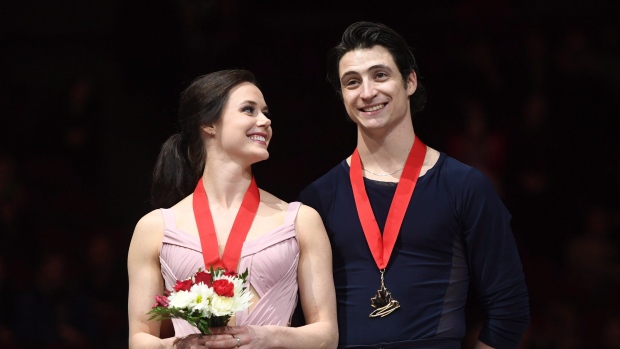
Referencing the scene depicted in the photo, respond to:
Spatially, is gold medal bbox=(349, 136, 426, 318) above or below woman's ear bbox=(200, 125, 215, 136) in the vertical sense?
below

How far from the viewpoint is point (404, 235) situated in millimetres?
4477

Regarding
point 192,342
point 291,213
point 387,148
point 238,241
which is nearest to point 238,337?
point 192,342

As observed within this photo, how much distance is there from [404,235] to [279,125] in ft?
13.6

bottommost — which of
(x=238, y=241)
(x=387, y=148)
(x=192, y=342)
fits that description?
(x=192, y=342)

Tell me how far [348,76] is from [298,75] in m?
4.33

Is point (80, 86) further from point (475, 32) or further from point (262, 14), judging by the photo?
point (475, 32)

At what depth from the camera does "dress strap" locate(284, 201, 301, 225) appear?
429cm

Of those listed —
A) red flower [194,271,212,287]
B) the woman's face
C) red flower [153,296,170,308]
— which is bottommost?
red flower [153,296,170,308]

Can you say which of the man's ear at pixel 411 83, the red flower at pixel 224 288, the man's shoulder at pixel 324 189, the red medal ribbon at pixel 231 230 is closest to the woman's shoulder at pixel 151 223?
the red medal ribbon at pixel 231 230

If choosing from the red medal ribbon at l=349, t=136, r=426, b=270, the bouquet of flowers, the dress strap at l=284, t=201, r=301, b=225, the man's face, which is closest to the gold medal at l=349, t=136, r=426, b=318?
the red medal ribbon at l=349, t=136, r=426, b=270

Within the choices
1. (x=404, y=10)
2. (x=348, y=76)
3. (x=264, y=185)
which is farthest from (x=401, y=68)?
(x=404, y=10)

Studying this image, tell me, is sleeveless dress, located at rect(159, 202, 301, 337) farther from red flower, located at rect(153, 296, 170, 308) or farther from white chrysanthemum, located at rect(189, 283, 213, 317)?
white chrysanthemum, located at rect(189, 283, 213, 317)

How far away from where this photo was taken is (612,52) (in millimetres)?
8898

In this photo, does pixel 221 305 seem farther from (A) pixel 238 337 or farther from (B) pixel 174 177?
(B) pixel 174 177
